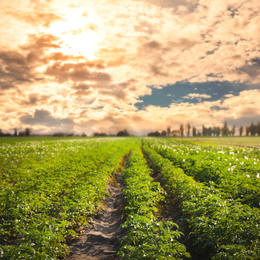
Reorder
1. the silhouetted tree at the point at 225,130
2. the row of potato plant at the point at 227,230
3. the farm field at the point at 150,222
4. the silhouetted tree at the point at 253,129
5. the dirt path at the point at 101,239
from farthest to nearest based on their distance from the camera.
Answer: the silhouetted tree at the point at 225,130
the silhouetted tree at the point at 253,129
the dirt path at the point at 101,239
the farm field at the point at 150,222
the row of potato plant at the point at 227,230

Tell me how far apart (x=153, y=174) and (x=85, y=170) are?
608 centimetres

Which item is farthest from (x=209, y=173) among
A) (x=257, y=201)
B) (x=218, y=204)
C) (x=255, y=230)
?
(x=255, y=230)

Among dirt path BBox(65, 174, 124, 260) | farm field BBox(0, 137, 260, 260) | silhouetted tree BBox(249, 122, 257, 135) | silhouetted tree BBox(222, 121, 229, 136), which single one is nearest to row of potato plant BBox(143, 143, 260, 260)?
farm field BBox(0, 137, 260, 260)

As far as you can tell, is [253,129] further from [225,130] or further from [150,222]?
[150,222]

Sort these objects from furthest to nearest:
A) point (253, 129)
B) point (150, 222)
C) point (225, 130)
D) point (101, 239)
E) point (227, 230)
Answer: point (225, 130), point (253, 129), point (101, 239), point (150, 222), point (227, 230)

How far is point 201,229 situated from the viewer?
20.3ft

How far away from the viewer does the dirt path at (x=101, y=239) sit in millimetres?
6703

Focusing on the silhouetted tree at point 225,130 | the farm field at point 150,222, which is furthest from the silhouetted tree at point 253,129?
the farm field at point 150,222

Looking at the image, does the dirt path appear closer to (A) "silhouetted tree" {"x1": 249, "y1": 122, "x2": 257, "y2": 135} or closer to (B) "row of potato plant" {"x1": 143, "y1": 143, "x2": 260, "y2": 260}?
(B) "row of potato plant" {"x1": 143, "y1": 143, "x2": 260, "y2": 260}

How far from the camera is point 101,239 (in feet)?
25.4

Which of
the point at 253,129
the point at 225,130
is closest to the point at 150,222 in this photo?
the point at 253,129

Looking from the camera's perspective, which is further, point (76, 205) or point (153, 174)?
point (153, 174)

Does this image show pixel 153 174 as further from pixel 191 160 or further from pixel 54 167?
pixel 54 167

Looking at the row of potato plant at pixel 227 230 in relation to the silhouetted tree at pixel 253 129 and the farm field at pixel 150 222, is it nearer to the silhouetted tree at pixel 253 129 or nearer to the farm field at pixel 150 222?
the farm field at pixel 150 222
